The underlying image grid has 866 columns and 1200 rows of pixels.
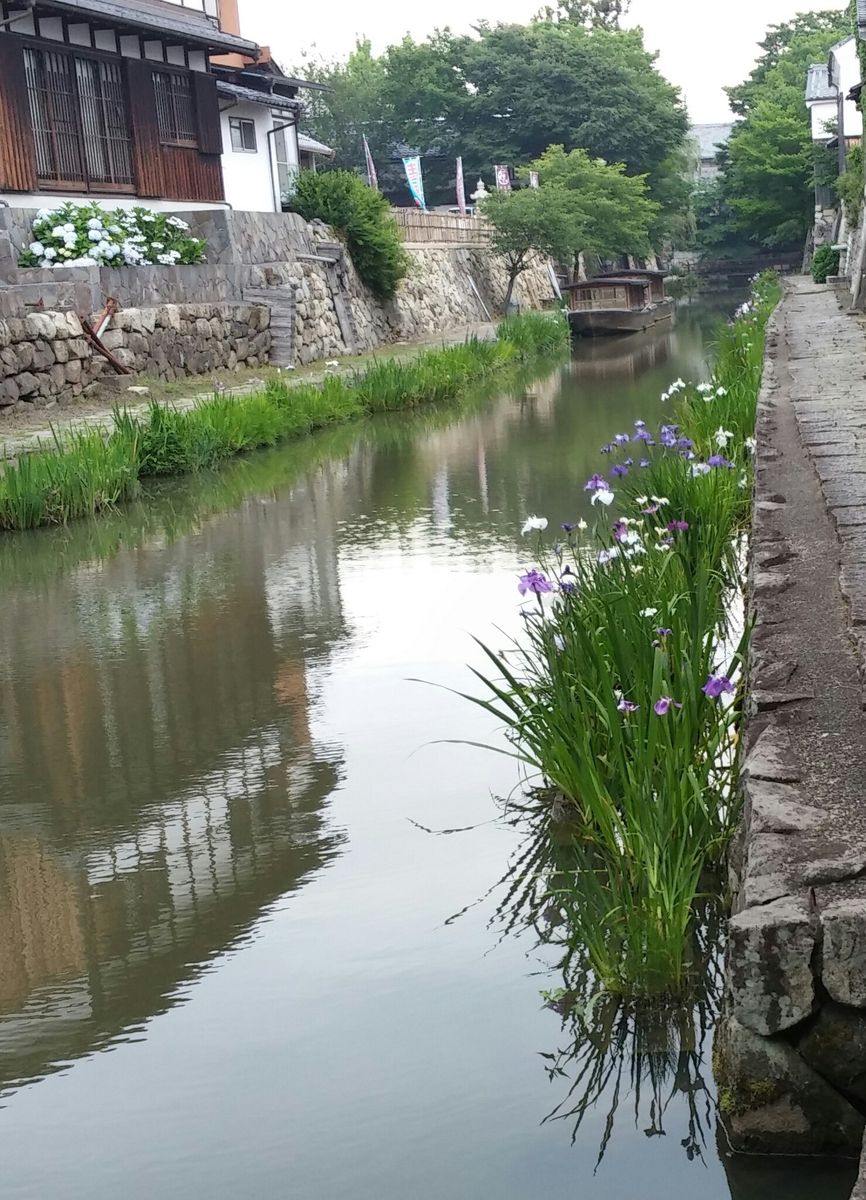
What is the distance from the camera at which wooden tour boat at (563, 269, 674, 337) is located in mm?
37656

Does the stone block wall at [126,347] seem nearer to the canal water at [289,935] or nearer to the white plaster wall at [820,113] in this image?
the canal water at [289,935]

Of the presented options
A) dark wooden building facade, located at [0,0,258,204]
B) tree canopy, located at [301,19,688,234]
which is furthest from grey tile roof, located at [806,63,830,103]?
dark wooden building facade, located at [0,0,258,204]

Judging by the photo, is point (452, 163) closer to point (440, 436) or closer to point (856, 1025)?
point (440, 436)

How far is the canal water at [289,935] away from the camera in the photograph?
9.75 ft

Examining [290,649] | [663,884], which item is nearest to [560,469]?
[290,649]

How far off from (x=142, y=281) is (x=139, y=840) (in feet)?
52.9

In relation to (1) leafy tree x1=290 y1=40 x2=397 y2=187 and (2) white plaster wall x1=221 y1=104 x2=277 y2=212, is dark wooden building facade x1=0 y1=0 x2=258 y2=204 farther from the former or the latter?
(1) leafy tree x1=290 y1=40 x2=397 y2=187

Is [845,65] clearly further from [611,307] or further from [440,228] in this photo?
[440,228]

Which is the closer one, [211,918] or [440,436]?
[211,918]

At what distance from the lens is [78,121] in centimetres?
2225

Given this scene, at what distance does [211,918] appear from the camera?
4.19 m

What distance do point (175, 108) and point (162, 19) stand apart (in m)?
1.54

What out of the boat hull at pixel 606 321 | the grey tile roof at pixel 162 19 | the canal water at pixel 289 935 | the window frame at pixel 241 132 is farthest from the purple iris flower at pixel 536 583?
the boat hull at pixel 606 321

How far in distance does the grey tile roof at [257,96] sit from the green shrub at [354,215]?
1511mm
